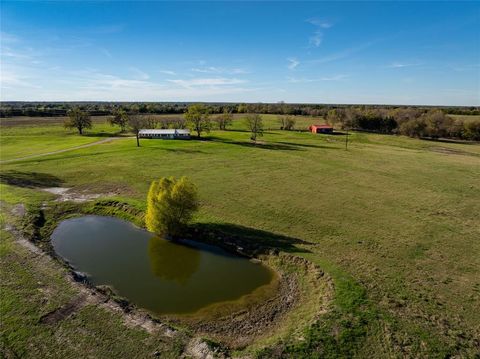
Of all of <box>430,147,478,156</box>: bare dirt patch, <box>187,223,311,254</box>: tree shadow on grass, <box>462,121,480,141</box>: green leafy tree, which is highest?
<box>462,121,480,141</box>: green leafy tree

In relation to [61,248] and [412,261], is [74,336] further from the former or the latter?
[412,261]

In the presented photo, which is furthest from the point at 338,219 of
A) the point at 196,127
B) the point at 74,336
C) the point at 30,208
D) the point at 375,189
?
the point at 196,127

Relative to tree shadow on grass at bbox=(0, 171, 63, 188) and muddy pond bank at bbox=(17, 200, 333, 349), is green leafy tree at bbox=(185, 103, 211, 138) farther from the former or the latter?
muddy pond bank at bbox=(17, 200, 333, 349)

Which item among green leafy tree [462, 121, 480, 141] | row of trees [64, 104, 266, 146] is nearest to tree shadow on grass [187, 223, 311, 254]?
row of trees [64, 104, 266, 146]

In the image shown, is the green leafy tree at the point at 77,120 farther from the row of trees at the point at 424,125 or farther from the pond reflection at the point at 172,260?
the row of trees at the point at 424,125

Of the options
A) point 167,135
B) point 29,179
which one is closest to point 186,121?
point 167,135

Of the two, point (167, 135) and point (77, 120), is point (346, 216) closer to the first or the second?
point (167, 135)
